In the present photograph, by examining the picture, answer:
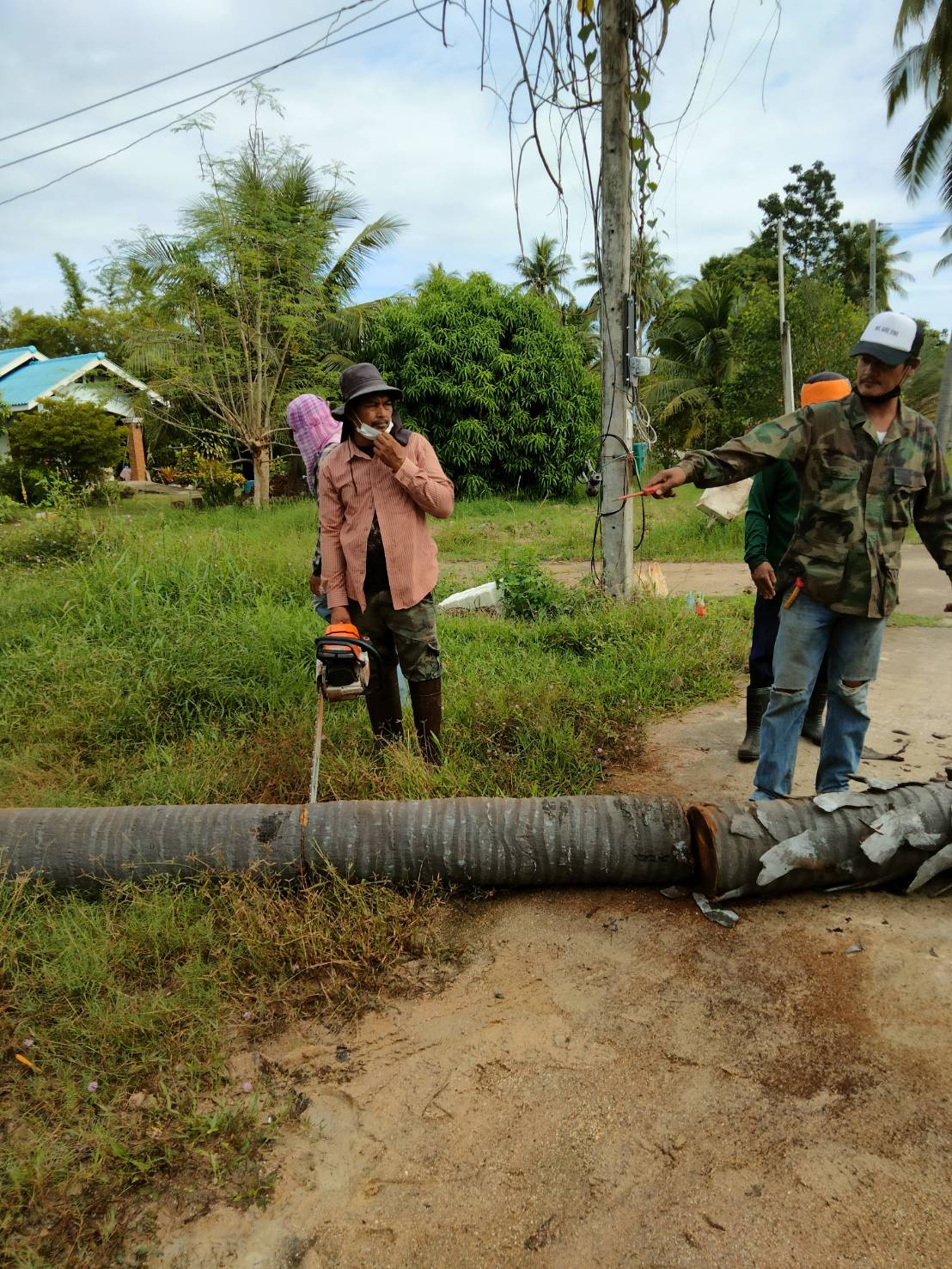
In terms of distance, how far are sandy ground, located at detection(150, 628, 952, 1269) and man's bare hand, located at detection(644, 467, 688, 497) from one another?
1401 mm

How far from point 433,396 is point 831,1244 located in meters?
18.8

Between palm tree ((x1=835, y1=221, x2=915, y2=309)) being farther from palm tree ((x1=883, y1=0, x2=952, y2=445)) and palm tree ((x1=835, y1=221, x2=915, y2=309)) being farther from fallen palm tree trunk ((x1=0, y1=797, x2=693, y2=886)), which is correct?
fallen palm tree trunk ((x1=0, y1=797, x2=693, y2=886))

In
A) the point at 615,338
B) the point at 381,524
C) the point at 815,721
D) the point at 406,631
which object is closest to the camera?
the point at 381,524

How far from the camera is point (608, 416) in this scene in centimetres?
616

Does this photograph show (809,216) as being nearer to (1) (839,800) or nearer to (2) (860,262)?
(2) (860,262)

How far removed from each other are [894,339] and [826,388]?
2.85ft

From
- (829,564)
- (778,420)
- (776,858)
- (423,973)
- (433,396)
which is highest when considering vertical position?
(433,396)

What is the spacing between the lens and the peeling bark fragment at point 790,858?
272 cm

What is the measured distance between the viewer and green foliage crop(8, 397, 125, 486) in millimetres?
19469

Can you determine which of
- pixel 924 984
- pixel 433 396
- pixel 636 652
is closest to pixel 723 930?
pixel 924 984

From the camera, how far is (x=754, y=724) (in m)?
4.02

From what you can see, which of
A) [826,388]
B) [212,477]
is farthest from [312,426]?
[212,477]

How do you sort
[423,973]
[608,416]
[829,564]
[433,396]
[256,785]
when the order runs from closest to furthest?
[423,973], [829,564], [256,785], [608,416], [433,396]

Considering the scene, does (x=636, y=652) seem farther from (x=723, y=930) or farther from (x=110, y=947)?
(x=110, y=947)
